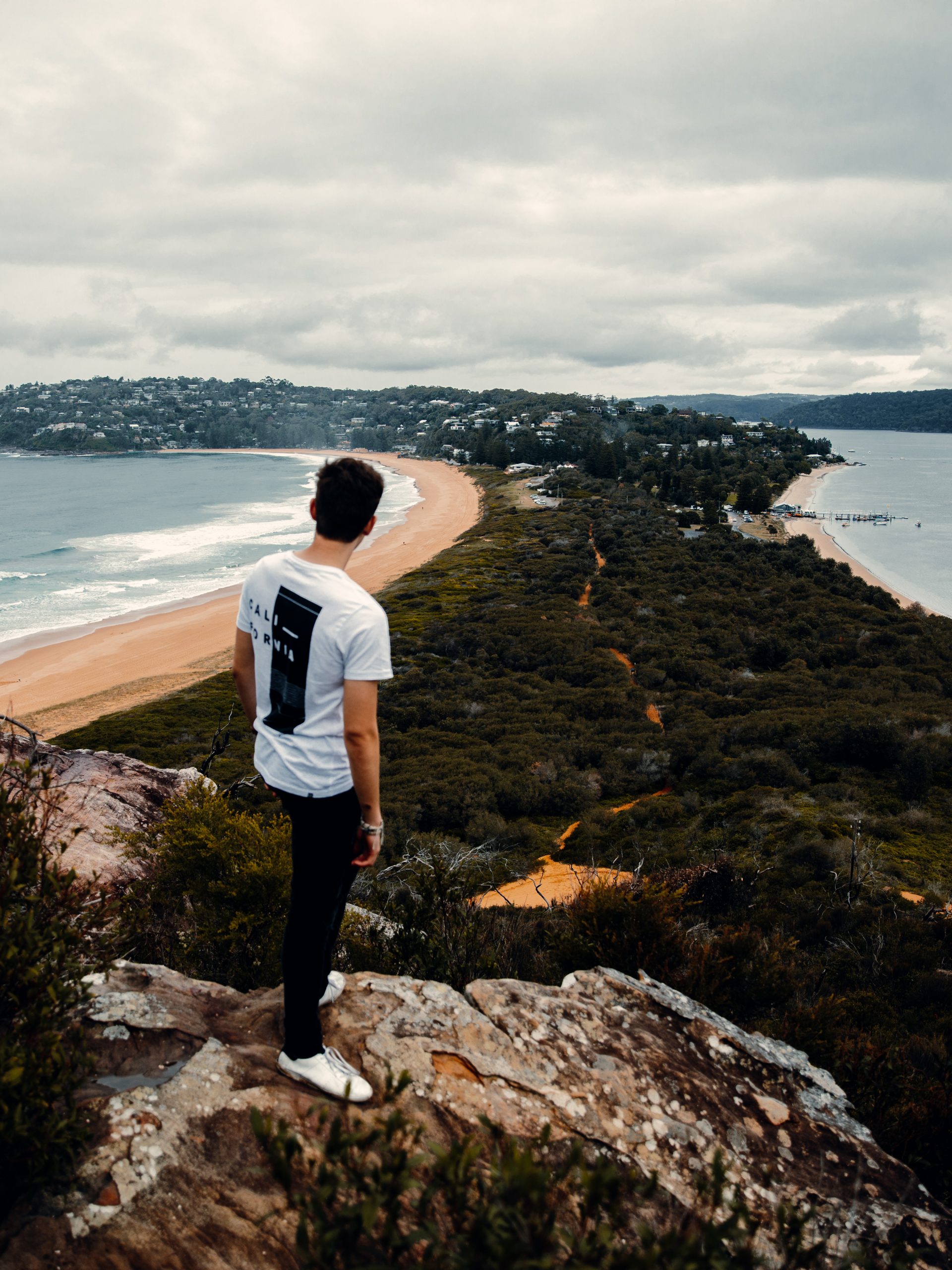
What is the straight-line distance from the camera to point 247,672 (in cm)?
257

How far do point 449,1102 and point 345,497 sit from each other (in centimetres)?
216

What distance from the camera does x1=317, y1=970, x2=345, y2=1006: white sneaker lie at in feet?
9.47

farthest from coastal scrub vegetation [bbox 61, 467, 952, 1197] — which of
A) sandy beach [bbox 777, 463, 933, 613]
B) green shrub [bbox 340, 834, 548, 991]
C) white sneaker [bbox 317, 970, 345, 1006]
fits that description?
sandy beach [bbox 777, 463, 933, 613]

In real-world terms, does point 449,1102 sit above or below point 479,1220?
below

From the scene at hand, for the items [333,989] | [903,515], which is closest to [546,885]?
[333,989]

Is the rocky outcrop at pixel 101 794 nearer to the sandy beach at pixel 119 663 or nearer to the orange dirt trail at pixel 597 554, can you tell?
the sandy beach at pixel 119 663

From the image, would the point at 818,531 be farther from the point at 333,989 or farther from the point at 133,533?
the point at 333,989

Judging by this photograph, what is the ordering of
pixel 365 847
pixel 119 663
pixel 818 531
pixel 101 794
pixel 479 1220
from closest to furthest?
pixel 479 1220 < pixel 365 847 < pixel 101 794 < pixel 119 663 < pixel 818 531

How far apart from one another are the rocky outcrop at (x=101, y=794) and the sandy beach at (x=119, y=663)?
466 inches

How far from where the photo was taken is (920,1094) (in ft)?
11.2

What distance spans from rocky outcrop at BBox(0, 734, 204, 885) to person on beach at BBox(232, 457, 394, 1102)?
2.99 metres

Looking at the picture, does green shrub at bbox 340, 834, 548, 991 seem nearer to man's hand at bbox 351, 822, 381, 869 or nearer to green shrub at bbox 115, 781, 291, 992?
green shrub at bbox 115, 781, 291, 992

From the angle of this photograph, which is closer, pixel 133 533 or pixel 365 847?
pixel 365 847

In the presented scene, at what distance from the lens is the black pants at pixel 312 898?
230 centimetres
